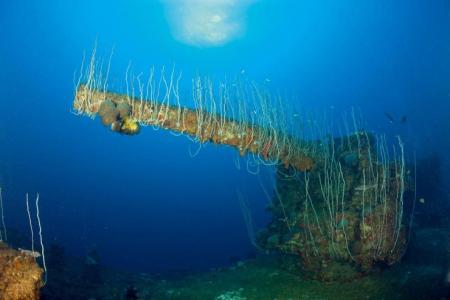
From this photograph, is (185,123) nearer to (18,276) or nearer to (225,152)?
(18,276)

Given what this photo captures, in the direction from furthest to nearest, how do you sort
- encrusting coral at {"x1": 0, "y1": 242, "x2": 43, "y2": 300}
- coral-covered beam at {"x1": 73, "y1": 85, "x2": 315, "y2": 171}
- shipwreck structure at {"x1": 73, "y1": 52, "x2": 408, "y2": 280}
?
1. shipwreck structure at {"x1": 73, "y1": 52, "x2": 408, "y2": 280}
2. coral-covered beam at {"x1": 73, "y1": 85, "x2": 315, "y2": 171}
3. encrusting coral at {"x1": 0, "y1": 242, "x2": 43, "y2": 300}

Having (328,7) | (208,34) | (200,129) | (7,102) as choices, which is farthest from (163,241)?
(7,102)

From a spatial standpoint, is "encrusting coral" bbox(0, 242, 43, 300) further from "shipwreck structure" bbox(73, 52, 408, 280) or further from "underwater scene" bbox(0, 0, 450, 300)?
"shipwreck structure" bbox(73, 52, 408, 280)

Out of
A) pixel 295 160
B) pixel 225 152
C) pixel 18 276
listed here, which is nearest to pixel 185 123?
pixel 295 160

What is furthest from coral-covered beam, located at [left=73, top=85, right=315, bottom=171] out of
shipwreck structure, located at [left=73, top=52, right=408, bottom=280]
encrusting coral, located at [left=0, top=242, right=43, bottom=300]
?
encrusting coral, located at [left=0, top=242, right=43, bottom=300]

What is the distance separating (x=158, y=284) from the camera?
11.3 m

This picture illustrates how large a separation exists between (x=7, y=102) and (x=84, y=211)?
116 feet

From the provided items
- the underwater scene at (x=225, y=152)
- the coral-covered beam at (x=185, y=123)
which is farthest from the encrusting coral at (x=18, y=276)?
the coral-covered beam at (x=185, y=123)

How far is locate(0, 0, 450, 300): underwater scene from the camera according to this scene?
26.6 ft

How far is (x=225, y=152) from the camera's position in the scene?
3558 inches

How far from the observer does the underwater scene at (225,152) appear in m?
8.10

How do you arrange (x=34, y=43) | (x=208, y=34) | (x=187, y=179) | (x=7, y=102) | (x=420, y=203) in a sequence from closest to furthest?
(x=420, y=203)
(x=208, y=34)
(x=34, y=43)
(x=7, y=102)
(x=187, y=179)

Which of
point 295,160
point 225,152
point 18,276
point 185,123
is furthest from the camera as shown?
point 225,152

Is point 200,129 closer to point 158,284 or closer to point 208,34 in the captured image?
point 158,284
